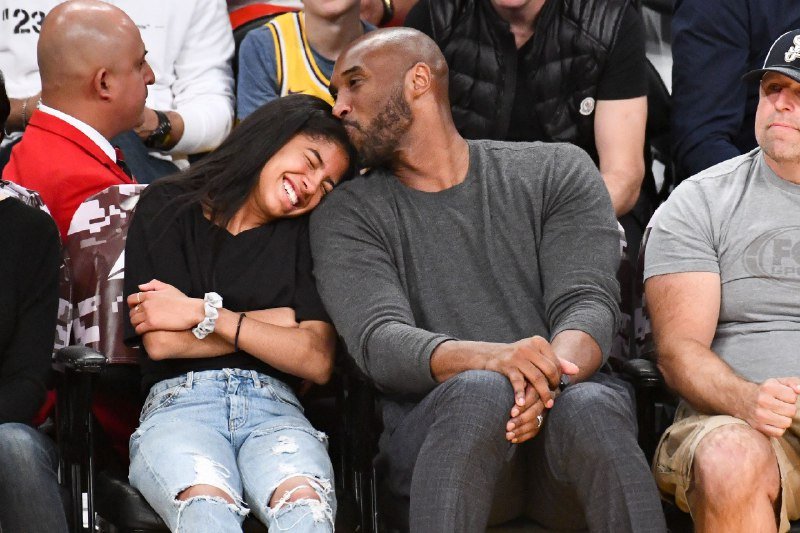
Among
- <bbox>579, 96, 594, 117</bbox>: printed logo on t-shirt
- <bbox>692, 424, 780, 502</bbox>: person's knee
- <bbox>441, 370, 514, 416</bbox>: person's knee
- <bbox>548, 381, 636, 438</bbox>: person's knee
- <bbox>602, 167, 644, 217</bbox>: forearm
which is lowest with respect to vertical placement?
<bbox>692, 424, 780, 502</bbox>: person's knee

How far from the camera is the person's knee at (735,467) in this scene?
2.70 meters

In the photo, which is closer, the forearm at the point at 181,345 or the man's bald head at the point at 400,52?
the forearm at the point at 181,345

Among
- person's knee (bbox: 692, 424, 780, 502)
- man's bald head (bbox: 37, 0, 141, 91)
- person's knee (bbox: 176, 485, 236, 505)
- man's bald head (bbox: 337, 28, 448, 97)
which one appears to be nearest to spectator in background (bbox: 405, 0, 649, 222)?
man's bald head (bbox: 337, 28, 448, 97)

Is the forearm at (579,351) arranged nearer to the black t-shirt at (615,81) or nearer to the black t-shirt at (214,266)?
the black t-shirt at (214,266)

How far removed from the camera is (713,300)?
3.14m

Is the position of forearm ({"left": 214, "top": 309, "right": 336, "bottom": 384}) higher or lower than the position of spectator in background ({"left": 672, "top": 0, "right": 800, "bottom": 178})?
lower

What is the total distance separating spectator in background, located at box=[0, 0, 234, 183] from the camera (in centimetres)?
426

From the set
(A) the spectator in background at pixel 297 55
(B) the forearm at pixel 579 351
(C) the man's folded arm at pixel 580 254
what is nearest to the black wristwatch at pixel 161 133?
(A) the spectator in background at pixel 297 55

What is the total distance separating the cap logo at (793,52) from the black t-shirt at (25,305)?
6.04 ft

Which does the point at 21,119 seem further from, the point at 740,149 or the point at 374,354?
the point at 740,149

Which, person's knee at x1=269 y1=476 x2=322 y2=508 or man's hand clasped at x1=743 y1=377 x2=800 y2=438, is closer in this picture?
person's knee at x1=269 y1=476 x2=322 y2=508

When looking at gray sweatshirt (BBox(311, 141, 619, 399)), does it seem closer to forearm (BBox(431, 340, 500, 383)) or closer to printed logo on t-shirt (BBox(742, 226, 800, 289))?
forearm (BBox(431, 340, 500, 383))

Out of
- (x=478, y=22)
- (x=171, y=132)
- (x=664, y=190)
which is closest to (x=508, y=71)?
(x=478, y=22)

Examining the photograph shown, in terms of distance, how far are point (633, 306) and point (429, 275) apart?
0.65 m
